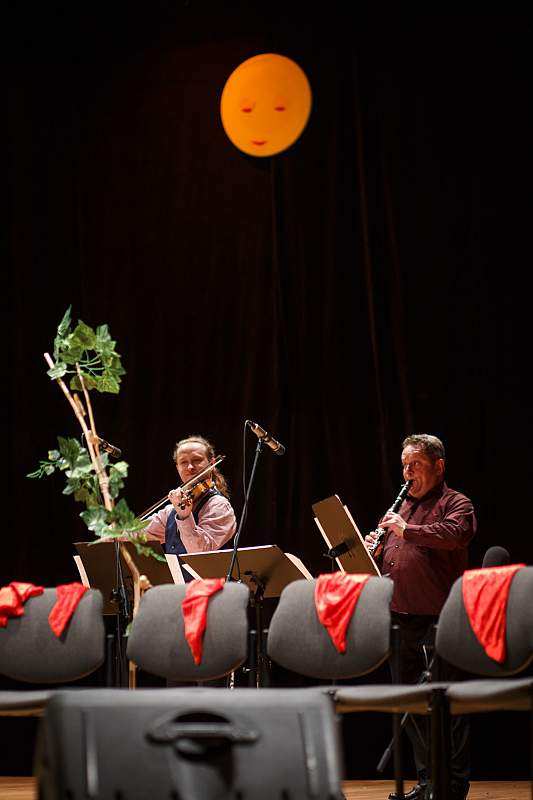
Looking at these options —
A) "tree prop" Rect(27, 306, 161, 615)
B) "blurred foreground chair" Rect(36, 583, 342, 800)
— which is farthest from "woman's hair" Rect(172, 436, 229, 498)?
"blurred foreground chair" Rect(36, 583, 342, 800)

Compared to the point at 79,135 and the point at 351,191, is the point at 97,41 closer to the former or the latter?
the point at 79,135

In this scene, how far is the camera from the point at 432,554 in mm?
4691

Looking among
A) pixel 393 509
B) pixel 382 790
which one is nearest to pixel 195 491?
pixel 393 509

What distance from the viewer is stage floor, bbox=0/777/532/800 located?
15.2 feet

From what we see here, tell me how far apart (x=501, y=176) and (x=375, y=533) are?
1.98 meters

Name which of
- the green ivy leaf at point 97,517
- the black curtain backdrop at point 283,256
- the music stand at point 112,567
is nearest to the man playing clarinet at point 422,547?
the black curtain backdrop at point 283,256

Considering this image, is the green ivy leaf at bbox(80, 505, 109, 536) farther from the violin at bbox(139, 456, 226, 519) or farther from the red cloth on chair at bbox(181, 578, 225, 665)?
the violin at bbox(139, 456, 226, 519)

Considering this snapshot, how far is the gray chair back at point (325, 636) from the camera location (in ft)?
11.7

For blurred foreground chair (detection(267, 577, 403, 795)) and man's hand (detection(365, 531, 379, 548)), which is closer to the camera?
blurred foreground chair (detection(267, 577, 403, 795))

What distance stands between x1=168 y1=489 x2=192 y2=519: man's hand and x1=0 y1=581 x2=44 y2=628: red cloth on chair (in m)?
1.07

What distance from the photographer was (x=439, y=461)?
15.8 ft

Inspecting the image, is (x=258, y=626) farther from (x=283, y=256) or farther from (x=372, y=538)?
(x=283, y=256)

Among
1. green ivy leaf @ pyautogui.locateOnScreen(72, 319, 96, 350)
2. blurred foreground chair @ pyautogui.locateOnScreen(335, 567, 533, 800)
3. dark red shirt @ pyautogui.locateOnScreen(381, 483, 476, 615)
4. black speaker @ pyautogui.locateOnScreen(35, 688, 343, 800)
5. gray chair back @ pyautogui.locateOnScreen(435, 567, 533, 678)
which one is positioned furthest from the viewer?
dark red shirt @ pyautogui.locateOnScreen(381, 483, 476, 615)

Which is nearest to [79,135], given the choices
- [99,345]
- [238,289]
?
[238,289]
